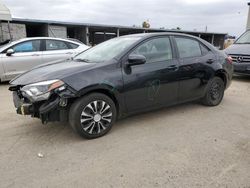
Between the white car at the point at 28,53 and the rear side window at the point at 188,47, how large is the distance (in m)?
4.75

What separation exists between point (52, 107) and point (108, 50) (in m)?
1.55

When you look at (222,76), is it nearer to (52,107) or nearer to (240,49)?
(52,107)

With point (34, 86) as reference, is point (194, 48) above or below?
above

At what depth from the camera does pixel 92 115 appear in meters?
3.65

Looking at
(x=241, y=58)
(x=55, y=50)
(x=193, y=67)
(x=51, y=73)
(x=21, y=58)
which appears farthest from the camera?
(x=241, y=58)

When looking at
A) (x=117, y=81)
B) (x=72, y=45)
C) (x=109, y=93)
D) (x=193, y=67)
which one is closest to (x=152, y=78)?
(x=117, y=81)

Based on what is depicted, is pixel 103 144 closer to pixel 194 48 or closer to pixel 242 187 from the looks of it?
pixel 242 187

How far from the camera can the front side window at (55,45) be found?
825 centimetres

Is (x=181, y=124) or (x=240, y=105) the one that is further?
(x=240, y=105)

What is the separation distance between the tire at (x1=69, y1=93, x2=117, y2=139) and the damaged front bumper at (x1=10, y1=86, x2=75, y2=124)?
11 centimetres

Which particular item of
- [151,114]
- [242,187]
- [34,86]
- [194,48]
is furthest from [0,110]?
[242,187]

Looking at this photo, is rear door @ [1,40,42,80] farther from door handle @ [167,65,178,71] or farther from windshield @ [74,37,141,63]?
door handle @ [167,65,178,71]

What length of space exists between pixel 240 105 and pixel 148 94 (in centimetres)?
263

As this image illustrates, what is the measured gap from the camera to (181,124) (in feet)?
14.3
